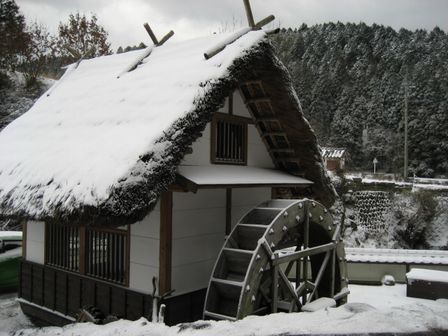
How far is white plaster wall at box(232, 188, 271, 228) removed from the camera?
8000mm

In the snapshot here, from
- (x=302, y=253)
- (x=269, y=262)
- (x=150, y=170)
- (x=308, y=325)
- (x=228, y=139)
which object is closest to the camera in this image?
(x=308, y=325)

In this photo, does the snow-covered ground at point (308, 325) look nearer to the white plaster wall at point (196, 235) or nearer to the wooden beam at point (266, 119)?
the white plaster wall at point (196, 235)

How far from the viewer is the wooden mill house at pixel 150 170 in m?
5.54

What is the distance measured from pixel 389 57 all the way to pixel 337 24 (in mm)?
19715

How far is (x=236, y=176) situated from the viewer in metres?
7.23

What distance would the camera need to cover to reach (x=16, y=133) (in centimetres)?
888

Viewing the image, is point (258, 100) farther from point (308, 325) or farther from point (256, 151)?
Result: point (308, 325)

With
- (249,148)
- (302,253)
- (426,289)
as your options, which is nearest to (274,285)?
(302,253)

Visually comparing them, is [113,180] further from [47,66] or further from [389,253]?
[47,66]

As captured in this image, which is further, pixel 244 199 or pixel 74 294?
pixel 244 199

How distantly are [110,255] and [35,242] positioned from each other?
7.20 ft

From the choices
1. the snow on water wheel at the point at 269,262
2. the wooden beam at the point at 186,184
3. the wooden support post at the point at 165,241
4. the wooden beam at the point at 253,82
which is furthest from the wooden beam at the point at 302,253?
the wooden beam at the point at 253,82

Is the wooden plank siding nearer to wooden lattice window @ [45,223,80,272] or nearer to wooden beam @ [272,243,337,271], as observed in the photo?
wooden lattice window @ [45,223,80,272]

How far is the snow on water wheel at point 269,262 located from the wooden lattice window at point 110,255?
1.71 metres
